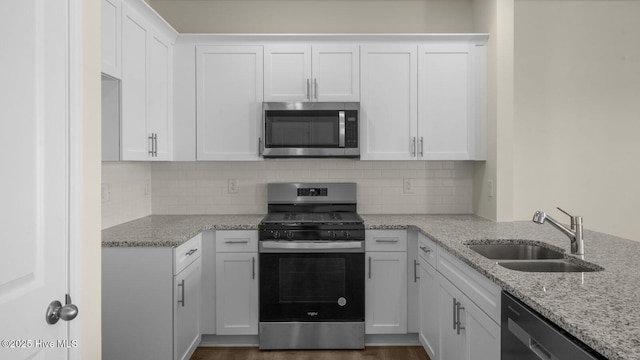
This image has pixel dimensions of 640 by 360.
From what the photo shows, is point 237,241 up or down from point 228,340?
up

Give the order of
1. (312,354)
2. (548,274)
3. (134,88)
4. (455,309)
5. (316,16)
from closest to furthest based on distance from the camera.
→ (548,274)
(455,309)
(134,88)
(312,354)
(316,16)

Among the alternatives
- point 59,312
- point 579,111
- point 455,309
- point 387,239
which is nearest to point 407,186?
point 387,239

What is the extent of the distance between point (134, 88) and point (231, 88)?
83cm

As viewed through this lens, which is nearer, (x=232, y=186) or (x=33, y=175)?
(x=33, y=175)

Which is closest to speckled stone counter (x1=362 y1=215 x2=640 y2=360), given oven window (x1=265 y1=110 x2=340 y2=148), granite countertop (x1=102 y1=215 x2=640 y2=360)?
granite countertop (x1=102 y1=215 x2=640 y2=360)

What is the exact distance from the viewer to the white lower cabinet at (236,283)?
3.17m

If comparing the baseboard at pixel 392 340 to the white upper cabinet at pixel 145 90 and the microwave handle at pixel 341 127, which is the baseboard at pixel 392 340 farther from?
the white upper cabinet at pixel 145 90

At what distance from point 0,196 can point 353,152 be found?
2.54m

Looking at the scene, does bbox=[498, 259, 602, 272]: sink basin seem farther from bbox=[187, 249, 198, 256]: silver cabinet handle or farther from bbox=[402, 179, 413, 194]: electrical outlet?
bbox=[187, 249, 198, 256]: silver cabinet handle


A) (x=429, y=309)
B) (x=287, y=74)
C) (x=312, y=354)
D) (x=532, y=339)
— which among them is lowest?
(x=312, y=354)

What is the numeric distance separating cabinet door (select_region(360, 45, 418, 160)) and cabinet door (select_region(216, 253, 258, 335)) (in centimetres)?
123

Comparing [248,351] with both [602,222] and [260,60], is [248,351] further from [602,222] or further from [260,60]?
[602,222]

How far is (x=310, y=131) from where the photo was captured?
333 centimetres

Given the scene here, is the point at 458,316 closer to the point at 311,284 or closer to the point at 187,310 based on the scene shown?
the point at 311,284
